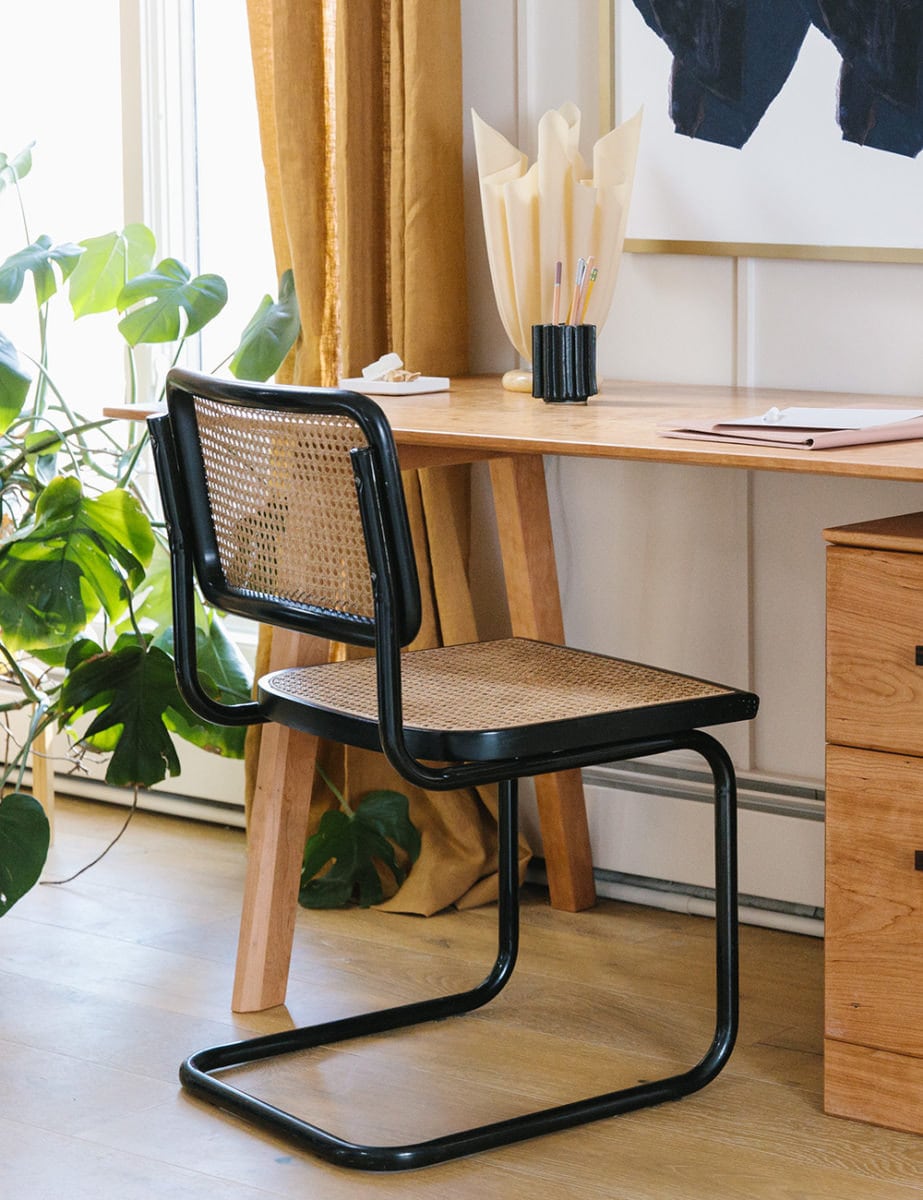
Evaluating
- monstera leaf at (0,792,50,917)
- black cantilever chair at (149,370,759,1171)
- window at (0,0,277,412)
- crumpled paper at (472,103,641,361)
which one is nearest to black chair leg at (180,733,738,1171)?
black cantilever chair at (149,370,759,1171)

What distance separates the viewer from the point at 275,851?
2.22 meters

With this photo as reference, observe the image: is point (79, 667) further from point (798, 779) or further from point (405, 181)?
point (798, 779)

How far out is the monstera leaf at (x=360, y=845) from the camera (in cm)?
259

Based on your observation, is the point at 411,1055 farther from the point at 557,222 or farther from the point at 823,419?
the point at 557,222

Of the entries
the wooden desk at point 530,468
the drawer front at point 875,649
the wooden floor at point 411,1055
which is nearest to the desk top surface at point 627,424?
the wooden desk at point 530,468

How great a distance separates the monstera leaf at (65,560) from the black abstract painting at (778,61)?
0.91m

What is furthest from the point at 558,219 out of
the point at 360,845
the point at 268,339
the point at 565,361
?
the point at 360,845

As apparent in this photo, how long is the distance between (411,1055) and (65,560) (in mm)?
807

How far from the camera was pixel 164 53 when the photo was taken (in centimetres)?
297

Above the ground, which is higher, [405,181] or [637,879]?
[405,181]

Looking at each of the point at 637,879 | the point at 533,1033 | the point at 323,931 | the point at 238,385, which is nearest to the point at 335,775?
the point at 323,931

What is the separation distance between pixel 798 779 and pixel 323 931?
0.68 meters

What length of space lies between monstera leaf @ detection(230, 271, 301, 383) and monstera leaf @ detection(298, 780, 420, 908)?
61 cm

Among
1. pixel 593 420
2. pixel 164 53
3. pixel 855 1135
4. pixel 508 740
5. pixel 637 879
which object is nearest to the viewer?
pixel 508 740
